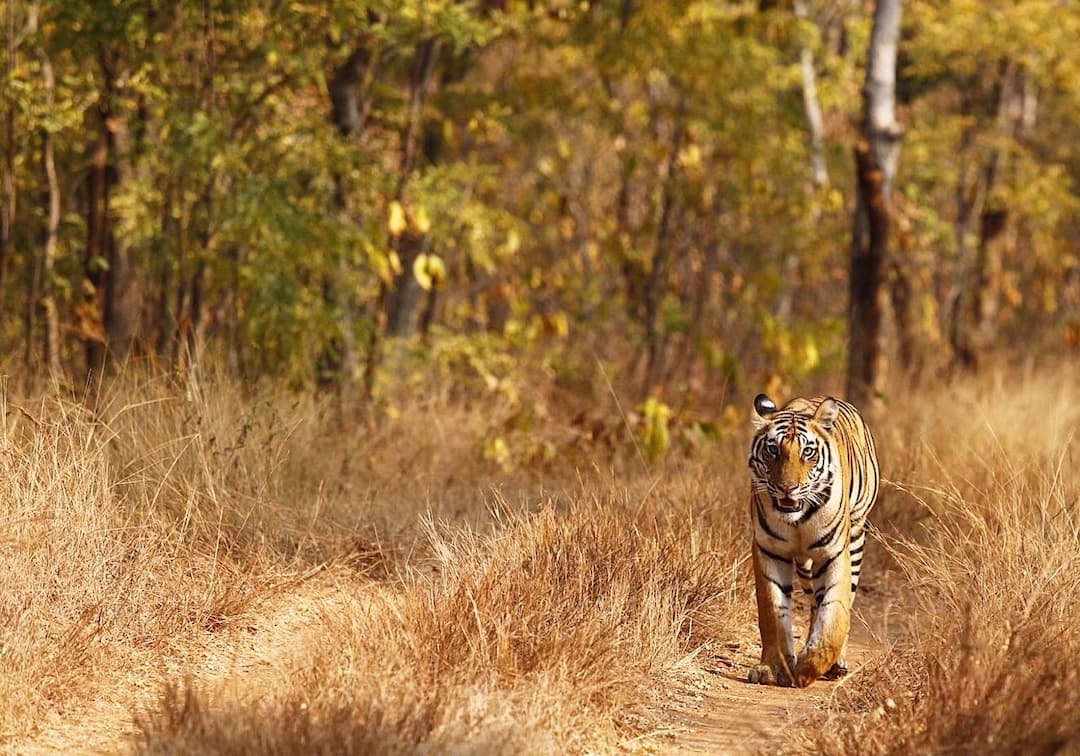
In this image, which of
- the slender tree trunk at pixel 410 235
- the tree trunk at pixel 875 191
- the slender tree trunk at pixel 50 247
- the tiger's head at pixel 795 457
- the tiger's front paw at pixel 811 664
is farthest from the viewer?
the tree trunk at pixel 875 191

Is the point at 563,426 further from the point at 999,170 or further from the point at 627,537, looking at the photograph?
the point at 999,170

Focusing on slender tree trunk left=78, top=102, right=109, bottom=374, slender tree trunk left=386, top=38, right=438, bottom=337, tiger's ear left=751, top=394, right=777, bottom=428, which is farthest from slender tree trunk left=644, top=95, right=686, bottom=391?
tiger's ear left=751, top=394, right=777, bottom=428

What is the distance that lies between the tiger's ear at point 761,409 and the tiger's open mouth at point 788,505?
38 cm

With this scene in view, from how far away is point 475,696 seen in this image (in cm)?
514

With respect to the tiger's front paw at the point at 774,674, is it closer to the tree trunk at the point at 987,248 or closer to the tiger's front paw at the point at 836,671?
the tiger's front paw at the point at 836,671

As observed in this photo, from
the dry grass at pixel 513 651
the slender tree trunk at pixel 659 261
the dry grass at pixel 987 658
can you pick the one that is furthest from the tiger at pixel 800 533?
the slender tree trunk at pixel 659 261

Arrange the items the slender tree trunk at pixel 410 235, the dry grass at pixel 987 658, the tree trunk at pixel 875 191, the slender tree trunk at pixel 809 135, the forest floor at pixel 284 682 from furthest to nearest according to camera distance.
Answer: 1. the slender tree trunk at pixel 809 135
2. the tree trunk at pixel 875 191
3. the slender tree trunk at pixel 410 235
4. the forest floor at pixel 284 682
5. the dry grass at pixel 987 658

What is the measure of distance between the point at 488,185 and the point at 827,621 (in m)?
10.9

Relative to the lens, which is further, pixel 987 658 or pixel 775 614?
pixel 775 614

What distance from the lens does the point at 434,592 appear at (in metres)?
5.96

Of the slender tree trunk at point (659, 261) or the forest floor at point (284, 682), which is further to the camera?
the slender tree trunk at point (659, 261)

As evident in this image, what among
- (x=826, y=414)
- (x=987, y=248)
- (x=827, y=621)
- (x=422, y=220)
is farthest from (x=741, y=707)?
(x=987, y=248)

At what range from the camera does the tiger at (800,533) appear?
602 centimetres

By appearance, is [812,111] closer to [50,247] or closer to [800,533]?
[50,247]
